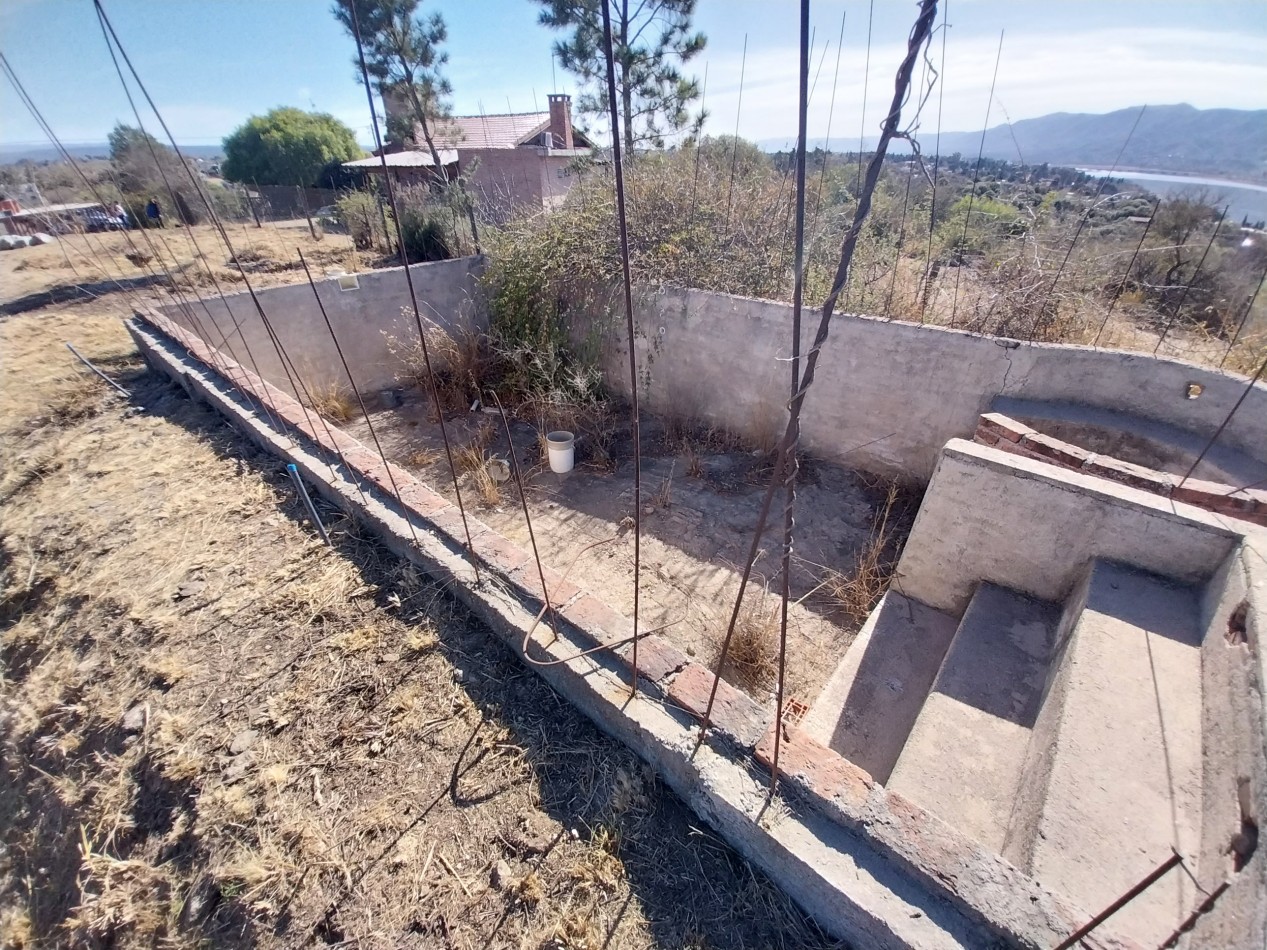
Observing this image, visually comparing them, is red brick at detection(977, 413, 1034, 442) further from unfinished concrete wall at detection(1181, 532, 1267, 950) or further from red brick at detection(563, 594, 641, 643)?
red brick at detection(563, 594, 641, 643)

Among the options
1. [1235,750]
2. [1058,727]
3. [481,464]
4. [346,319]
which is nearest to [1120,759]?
[1058,727]

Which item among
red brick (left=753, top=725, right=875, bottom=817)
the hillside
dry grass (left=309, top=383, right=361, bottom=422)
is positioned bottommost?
dry grass (left=309, top=383, right=361, bottom=422)

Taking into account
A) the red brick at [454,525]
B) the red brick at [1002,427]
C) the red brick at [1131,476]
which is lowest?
the red brick at [1002,427]

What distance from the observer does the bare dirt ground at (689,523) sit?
3.10m

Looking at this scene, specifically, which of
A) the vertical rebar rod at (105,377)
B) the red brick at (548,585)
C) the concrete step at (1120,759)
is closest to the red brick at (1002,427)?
the concrete step at (1120,759)

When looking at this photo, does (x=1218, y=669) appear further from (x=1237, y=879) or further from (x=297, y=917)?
(x=297, y=917)

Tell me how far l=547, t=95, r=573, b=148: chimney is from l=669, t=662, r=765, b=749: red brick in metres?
15.1

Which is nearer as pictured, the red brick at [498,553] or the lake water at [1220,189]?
the red brick at [498,553]

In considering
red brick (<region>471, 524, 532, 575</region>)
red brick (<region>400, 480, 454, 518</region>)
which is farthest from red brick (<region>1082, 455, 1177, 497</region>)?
red brick (<region>400, 480, 454, 518</region>)

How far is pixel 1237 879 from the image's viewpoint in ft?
3.97

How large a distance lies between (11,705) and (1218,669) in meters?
4.73

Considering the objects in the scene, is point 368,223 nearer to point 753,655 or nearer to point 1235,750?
point 753,655

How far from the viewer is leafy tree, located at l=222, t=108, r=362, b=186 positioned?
22391 mm

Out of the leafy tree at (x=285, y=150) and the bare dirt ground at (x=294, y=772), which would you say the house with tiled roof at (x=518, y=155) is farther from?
the bare dirt ground at (x=294, y=772)
